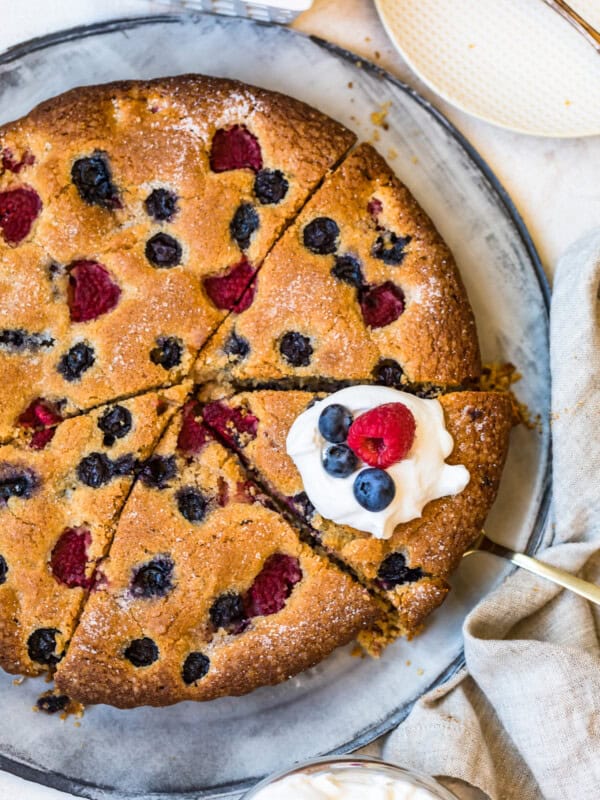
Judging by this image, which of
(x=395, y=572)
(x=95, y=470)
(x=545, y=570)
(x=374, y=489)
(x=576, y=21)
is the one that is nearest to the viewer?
(x=374, y=489)

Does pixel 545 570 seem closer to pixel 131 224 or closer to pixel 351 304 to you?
pixel 351 304

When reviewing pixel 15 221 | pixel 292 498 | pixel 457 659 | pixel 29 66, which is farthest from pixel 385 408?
pixel 29 66

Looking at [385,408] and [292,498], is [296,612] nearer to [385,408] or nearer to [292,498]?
[292,498]

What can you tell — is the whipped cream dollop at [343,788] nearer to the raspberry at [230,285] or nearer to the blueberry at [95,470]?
the blueberry at [95,470]

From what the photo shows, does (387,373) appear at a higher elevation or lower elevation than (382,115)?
lower

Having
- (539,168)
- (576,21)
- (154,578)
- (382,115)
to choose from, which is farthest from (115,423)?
(576,21)
